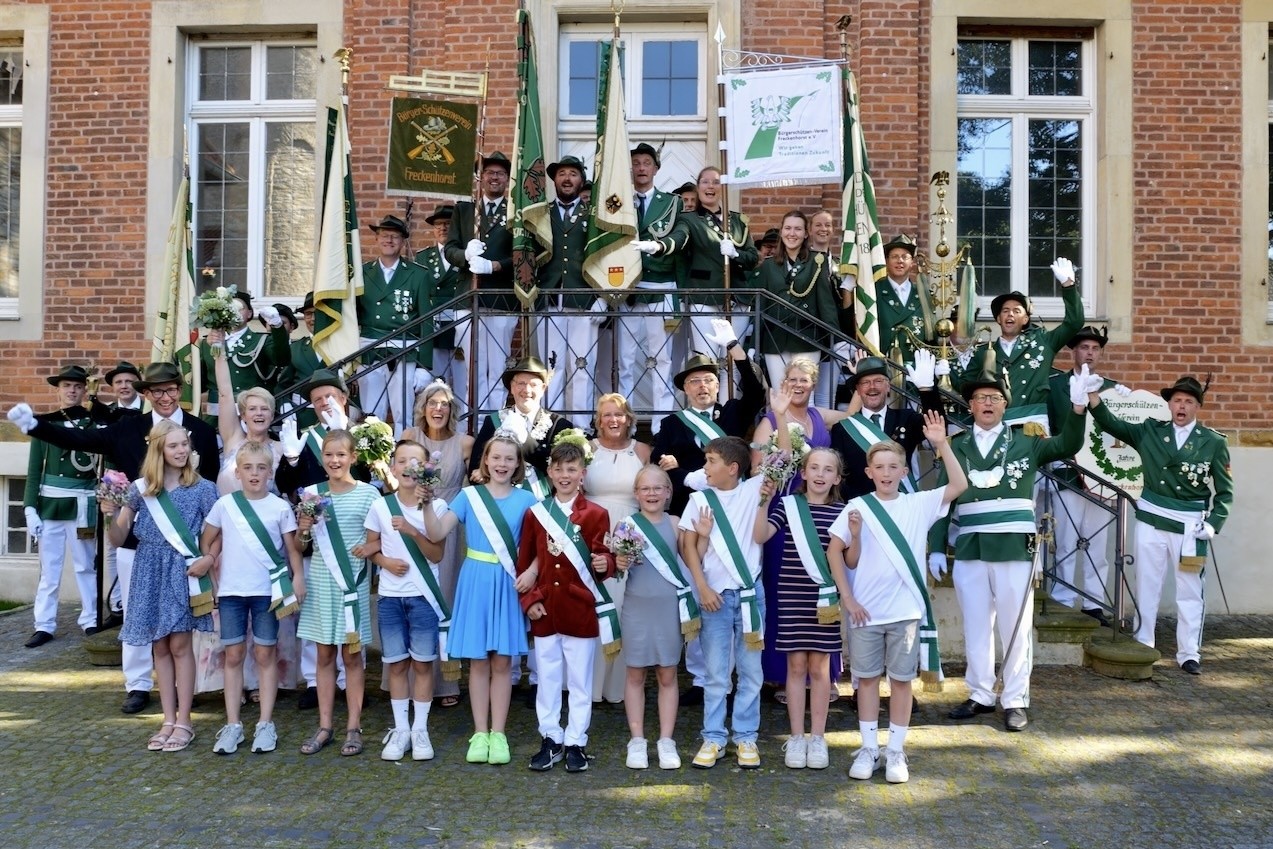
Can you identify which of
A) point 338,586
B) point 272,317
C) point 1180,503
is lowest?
point 338,586

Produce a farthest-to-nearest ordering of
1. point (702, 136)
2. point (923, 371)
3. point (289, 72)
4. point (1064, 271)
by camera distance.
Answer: point (289, 72)
point (702, 136)
point (1064, 271)
point (923, 371)

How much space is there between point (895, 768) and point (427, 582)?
240 centimetres

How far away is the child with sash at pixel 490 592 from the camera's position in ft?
19.8

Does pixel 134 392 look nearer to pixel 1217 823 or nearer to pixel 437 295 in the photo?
pixel 437 295

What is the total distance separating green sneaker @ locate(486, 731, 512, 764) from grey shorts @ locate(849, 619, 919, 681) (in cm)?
→ 171

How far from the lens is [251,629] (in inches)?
257

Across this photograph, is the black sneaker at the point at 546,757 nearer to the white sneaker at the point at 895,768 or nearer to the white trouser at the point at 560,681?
the white trouser at the point at 560,681

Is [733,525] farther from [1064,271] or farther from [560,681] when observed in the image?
[1064,271]

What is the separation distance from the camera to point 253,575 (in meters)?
6.34

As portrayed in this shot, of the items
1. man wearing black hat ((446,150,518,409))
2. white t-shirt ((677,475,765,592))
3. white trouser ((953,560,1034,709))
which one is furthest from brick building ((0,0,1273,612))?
white t-shirt ((677,475,765,592))

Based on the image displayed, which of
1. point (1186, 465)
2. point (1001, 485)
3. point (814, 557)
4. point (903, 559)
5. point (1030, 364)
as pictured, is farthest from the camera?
point (1030, 364)

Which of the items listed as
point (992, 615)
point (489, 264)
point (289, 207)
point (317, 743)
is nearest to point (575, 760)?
point (317, 743)

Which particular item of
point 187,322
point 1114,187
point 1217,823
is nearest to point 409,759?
point 1217,823

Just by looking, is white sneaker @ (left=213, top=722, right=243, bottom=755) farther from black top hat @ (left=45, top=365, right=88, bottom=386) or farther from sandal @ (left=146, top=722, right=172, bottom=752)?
black top hat @ (left=45, top=365, right=88, bottom=386)
